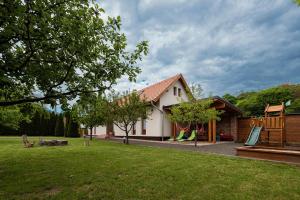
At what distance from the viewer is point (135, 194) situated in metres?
4.29

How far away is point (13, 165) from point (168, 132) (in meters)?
14.1

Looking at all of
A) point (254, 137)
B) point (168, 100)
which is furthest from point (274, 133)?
point (168, 100)

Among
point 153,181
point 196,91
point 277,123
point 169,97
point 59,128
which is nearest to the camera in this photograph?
point 153,181

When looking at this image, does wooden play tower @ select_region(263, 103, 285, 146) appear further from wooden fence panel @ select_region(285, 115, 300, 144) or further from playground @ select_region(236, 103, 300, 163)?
wooden fence panel @ select_region(285, 115, 300, 144)

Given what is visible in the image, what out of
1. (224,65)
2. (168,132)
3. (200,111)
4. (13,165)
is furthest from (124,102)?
(224,65)

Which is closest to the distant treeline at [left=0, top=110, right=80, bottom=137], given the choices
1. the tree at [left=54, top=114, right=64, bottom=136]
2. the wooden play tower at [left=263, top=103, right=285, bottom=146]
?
the tree at [left=54, top=114, right=64, bottom=136]

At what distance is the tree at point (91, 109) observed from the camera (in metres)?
5.98

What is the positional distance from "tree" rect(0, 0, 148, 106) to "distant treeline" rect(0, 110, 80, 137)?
875 inches

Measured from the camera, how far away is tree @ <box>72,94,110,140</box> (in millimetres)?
5977

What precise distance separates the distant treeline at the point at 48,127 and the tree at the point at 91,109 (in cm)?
858

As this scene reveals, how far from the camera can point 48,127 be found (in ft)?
98.1

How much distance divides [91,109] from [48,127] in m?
16.4

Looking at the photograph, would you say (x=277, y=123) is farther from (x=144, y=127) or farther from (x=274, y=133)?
(x=144, y=127)

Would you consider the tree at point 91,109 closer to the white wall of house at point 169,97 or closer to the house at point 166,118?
the house at point 166,118
